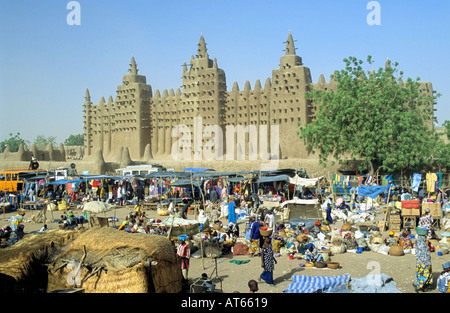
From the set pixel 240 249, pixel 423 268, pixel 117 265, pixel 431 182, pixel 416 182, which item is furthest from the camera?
pixel 416 182

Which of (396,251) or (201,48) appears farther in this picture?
(201,48)

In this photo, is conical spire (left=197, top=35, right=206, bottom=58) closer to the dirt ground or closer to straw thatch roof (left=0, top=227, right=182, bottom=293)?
the dirt ground

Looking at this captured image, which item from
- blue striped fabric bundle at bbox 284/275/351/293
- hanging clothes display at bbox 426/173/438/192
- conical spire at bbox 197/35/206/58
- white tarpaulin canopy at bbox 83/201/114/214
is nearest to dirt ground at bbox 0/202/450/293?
blue striped fabric bundle at bbox 284/275/351/293

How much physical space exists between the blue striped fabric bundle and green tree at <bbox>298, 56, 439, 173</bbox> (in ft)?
59.3

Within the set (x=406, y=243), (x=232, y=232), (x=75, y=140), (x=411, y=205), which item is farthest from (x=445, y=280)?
(x=75, y=140)

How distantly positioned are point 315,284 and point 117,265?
4199 mm

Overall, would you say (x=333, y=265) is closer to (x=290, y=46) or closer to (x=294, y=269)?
(x=294, y=269)

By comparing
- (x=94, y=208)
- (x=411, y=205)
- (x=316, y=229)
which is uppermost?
(x=411, y=205)

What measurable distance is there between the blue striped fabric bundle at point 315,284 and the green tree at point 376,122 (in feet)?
59.3

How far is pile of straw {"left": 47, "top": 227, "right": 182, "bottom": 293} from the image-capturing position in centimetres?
880

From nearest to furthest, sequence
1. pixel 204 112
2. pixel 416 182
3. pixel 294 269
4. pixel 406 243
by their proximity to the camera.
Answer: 1. pixel 294 269
2. pixel 406 243
3. pixel 416 182
4. pixel 204 112

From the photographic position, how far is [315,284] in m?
9.38

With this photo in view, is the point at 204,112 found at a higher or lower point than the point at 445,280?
higher
